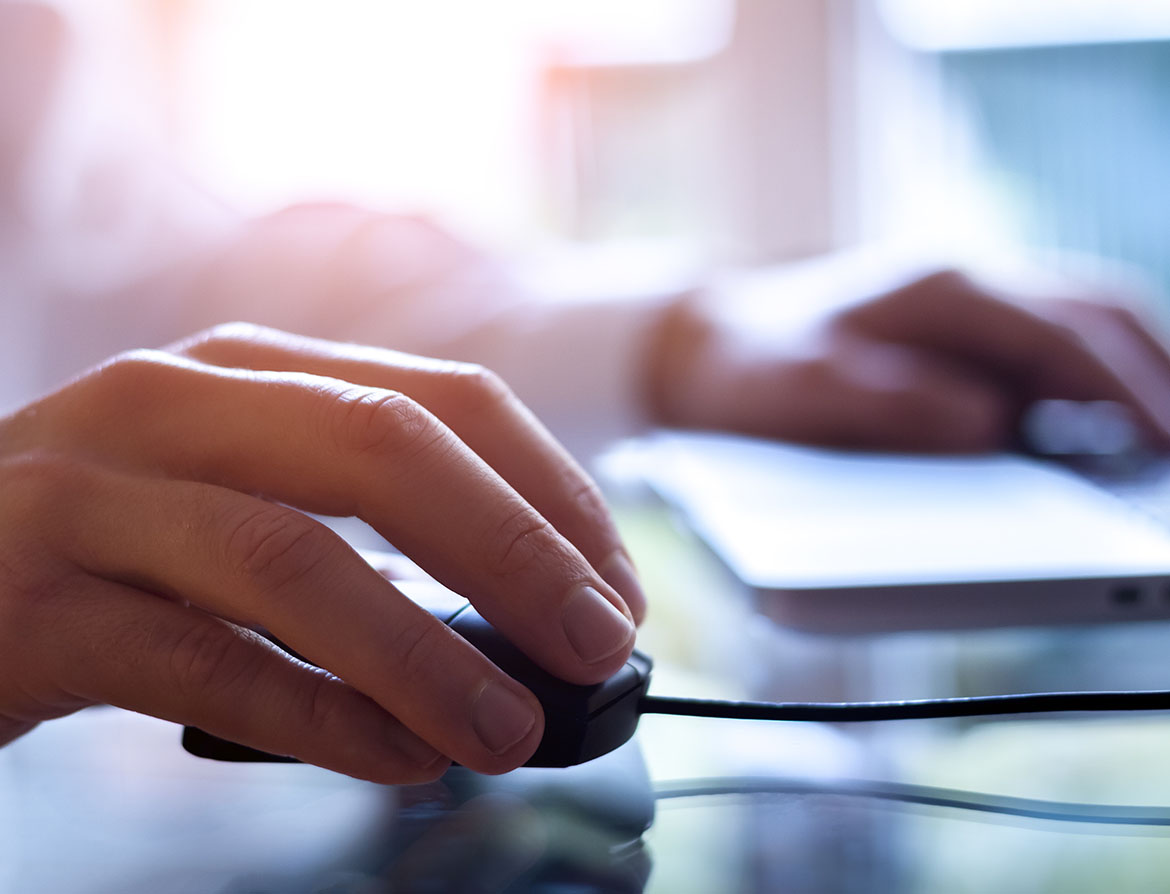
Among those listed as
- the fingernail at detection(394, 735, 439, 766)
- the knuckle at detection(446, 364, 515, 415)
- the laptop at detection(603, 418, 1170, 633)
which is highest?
the knuckle at detection(446, 364, 515, 415)

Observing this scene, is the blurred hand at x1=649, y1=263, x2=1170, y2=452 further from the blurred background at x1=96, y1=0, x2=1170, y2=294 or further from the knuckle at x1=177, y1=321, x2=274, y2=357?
the blurred background at x1=96, y1=0, x2=1170, y2=294

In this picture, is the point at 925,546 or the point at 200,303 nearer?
the point at 925,546

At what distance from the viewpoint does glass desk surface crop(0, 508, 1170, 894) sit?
0.23 m

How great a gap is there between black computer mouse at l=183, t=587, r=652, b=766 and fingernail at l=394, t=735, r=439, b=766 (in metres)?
0.02

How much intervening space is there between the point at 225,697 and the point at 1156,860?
22 centimetres

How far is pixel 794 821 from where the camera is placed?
0.26 meters

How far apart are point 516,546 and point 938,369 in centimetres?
48

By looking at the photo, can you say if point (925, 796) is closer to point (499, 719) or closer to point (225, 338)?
point (499, 719)

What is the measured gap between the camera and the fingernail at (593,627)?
10.2 inches

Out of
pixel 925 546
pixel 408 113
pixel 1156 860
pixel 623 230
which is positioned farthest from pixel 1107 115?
pixel 1156 860

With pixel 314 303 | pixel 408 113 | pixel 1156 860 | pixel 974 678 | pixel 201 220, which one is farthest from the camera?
Answer: pixel 408 113

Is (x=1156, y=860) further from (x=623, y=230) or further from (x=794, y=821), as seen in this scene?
(x=623, y=230)

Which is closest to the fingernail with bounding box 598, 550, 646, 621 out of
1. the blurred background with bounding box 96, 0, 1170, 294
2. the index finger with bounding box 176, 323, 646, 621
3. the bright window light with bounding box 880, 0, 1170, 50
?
the index finger with bounding box 176, 323, 646, 621

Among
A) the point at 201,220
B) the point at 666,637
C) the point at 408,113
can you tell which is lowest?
the point at 666,637
